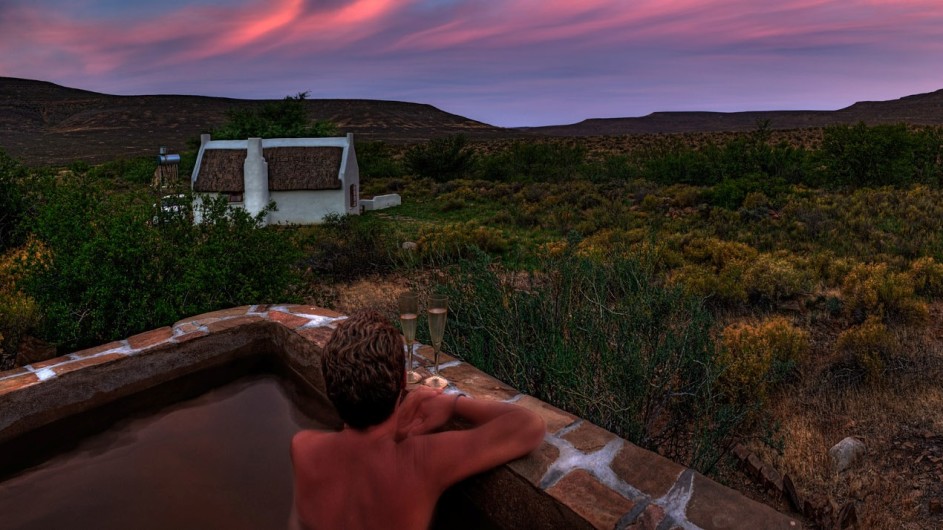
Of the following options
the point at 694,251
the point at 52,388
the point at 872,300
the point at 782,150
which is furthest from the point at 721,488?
the point at 782,150

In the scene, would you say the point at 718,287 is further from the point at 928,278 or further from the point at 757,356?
the point at 928,278

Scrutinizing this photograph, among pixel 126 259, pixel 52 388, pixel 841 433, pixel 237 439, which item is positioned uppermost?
pixel 126 259

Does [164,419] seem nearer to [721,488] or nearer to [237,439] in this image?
[237,439]

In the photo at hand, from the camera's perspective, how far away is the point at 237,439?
314 centimetres

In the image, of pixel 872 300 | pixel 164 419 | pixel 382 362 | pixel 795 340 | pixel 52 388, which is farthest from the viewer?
pixel 872 300

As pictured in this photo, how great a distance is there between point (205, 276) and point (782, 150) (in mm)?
18781

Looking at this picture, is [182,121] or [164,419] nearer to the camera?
[164,419]

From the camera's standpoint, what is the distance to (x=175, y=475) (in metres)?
2.84

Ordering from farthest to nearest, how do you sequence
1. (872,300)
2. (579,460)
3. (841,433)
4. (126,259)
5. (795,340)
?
(872,300)
(795,340)
(126,259)
(841,433)
(579,460)

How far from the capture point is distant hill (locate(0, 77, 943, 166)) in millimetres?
63000

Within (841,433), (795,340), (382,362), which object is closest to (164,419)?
(382,362)

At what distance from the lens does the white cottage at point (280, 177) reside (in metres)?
15.8

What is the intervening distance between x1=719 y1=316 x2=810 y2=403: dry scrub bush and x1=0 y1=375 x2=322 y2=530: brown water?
2850 millimetres

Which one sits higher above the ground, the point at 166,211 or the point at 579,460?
the point at 166,211
